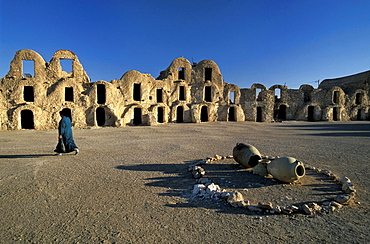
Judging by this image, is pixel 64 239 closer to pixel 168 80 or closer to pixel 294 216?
pixel 294 216

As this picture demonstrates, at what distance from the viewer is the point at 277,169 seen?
417 centimetres

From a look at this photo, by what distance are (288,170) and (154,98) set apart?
56.3 ft

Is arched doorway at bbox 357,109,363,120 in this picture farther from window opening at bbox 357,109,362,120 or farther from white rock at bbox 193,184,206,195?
white rock at bbox 193,184,206,195

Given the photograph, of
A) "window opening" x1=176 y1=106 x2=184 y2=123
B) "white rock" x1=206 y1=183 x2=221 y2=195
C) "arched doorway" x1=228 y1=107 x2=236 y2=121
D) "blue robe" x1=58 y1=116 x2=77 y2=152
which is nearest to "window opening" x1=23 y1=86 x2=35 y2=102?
"window opening" x1=176 y1=106 x2=184 y2=123

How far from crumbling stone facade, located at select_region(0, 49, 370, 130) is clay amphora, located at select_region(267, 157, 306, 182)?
49.1ft

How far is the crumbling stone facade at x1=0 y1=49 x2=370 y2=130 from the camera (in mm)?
16391

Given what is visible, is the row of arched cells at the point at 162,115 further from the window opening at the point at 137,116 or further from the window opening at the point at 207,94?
the window opening at the point at 207,94

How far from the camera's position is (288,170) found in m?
4.00

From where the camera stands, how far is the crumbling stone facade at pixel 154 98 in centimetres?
1639

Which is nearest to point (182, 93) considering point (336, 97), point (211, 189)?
point (211, 189)

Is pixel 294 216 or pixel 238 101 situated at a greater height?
pixel 238 101

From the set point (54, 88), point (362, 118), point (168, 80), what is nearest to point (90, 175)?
point (54, 88)

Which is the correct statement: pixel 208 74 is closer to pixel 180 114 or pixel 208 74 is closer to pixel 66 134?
pixel 180 114

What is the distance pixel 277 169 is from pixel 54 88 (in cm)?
1857
